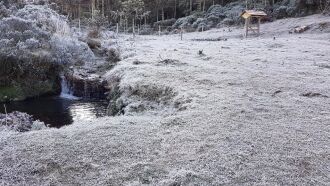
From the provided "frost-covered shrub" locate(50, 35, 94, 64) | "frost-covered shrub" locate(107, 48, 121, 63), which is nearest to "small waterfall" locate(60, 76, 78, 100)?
"frost-covered shrub" locate(50, 35, 94, 64)

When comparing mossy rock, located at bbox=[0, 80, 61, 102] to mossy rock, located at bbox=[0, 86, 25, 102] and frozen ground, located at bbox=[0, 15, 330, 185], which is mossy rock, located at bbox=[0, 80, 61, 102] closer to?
mossy rock, located at bbox=[0, 86, 25, 102]

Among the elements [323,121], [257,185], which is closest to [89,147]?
[257,185]

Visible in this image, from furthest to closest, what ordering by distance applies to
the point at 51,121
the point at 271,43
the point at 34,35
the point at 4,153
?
1. the point at 271,43
2. the point at 34,35
3. the point at 51,121
4. the point at 4,153

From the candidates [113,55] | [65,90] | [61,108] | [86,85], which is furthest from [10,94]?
[113,55]

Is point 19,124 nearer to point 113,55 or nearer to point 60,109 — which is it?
point 60,109

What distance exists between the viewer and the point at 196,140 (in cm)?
703

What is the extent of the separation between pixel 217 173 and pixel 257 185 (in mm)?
642

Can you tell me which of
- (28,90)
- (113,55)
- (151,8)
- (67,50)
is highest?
(151,8)

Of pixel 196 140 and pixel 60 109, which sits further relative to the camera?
pixel 60 109

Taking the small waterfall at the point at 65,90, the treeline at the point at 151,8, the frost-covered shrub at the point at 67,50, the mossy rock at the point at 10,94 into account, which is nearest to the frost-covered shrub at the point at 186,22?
the treeline at the point at 151,8

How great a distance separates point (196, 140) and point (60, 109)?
9.84 meters

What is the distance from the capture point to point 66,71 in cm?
1852

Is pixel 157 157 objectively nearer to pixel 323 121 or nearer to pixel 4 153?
pixel 4 153

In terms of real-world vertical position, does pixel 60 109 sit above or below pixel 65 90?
below
